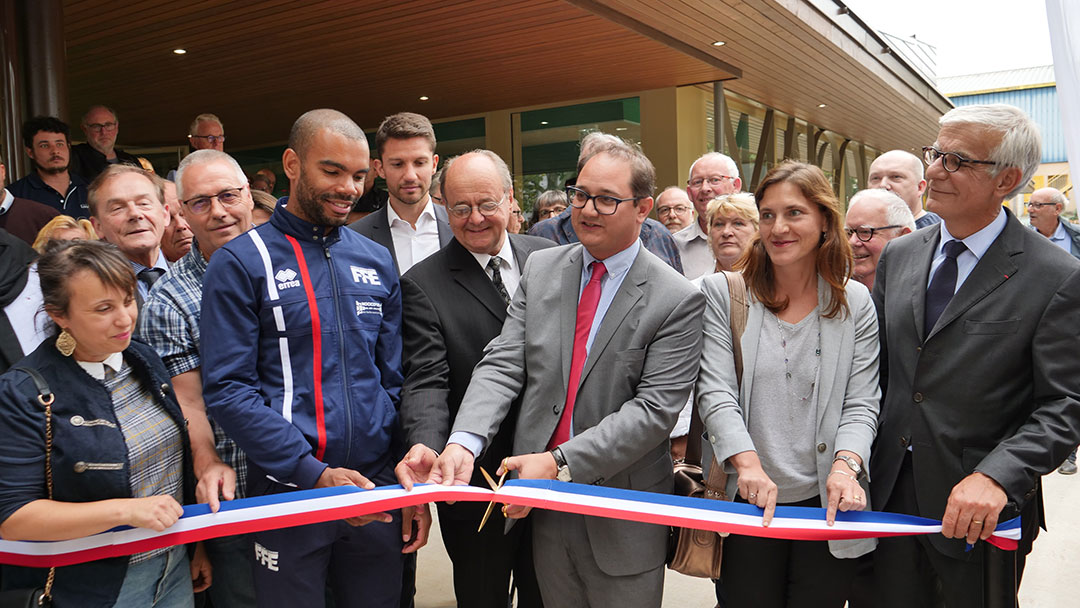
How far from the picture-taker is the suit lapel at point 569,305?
90.8 inches

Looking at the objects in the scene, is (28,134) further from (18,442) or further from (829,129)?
(829,129)

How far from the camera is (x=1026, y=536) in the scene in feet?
7.51

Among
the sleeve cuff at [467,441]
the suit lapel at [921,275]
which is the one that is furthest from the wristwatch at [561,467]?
the suit lapel at [921,275]

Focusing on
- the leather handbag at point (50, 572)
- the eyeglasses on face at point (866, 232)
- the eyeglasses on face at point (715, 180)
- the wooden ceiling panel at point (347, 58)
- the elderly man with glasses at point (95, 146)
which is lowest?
the leather handbag at point (50, 572)

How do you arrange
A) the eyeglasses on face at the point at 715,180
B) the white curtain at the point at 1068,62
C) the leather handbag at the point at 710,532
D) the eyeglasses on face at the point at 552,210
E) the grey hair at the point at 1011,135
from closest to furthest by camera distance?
the white curtain at the point at 1068,62, the grey hair at the point at 1011,135, the leather handbag at the point at 710,532, the eyeglasses on face at the point at 715,180, the eyeglasses on face at the point at 552,210

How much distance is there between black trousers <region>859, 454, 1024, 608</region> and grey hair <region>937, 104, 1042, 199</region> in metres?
0.96

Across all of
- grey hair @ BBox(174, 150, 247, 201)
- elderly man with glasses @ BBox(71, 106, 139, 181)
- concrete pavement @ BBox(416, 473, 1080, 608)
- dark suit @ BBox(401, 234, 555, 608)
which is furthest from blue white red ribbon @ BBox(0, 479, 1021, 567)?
elderly man with glasses @ BBox(71, 106, 139, 181)

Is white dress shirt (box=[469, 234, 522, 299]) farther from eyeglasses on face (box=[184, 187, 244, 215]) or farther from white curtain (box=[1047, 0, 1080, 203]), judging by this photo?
white curtain (box=[1047, 0, 1080, 203])

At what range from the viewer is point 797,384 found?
91.5 inches

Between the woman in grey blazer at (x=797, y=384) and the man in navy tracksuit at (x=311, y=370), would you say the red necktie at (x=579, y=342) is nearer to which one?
the woman in grey blazer at (x=797, y=384)

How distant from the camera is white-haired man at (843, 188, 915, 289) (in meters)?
3.27

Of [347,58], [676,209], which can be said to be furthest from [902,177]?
[347,58]

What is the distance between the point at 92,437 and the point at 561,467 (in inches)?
51.6

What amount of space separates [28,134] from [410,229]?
3579 millimetres
